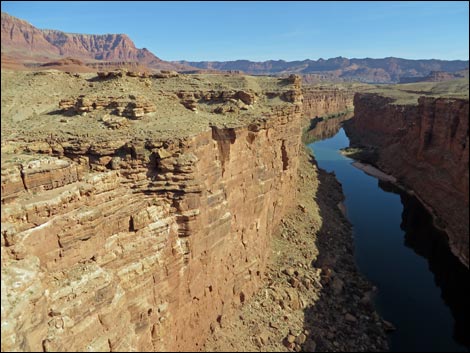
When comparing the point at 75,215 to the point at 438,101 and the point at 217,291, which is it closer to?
the point at 217,291

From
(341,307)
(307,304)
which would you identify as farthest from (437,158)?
(307,304)

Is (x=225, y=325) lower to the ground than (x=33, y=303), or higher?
lower

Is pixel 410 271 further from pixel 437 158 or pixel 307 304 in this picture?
pixel 437 158

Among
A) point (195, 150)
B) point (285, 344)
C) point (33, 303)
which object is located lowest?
point (285, 344)

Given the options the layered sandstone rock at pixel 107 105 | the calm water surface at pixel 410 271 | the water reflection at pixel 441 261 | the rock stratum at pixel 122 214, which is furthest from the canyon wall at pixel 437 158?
the layered sandstone rock at pixel 107 105

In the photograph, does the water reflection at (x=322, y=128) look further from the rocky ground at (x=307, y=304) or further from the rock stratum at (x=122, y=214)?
the rock stratum at (x=122, y=214)

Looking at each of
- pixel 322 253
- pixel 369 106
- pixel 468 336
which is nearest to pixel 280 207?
pixel 322 253

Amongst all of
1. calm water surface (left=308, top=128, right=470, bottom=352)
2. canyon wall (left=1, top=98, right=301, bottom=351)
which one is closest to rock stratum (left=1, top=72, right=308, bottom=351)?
canyon wall (left=1, top=98, right=301, bottom=351)

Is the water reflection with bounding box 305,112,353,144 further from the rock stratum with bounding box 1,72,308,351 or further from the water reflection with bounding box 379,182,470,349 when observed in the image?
the rock stratum with bounding box 1,72,308,351
